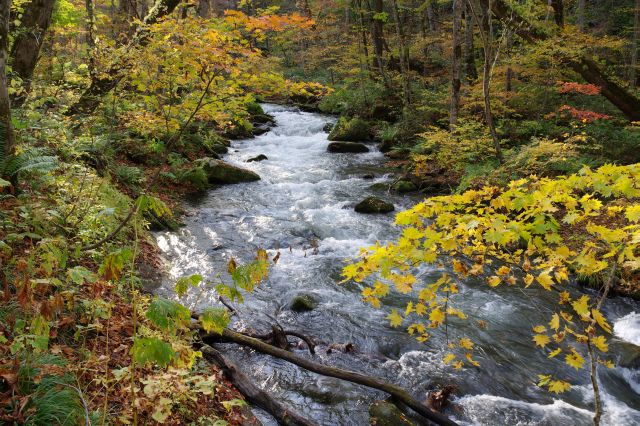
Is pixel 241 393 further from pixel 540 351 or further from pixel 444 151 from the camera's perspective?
pixel 444 151

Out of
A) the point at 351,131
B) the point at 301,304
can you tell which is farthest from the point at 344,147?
the point at 301,304

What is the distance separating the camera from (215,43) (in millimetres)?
5234

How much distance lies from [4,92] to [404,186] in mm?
10607

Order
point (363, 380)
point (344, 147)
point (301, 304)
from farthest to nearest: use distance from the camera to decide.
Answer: point (344, 147) < point (301, 304) < point (363, 380)

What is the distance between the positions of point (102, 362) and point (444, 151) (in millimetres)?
11543

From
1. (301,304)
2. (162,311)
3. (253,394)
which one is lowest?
(301,304)

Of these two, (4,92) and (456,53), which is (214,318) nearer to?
(4,92)

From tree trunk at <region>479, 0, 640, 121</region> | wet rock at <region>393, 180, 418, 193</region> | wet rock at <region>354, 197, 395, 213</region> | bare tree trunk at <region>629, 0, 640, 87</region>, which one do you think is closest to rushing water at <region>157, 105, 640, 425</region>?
wet rock at <region>354, 197, 395, 213</region>

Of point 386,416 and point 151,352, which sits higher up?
point 151,352

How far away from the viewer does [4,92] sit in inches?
164

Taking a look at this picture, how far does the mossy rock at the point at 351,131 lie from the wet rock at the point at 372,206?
7.63m

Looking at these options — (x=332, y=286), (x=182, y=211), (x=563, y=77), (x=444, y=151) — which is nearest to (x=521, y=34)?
(x=563, y=77)

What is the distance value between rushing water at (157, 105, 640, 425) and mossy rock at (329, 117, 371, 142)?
21.9ft

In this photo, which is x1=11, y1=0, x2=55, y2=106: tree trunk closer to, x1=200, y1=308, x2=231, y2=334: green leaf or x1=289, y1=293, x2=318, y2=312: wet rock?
x1=289, y1=293, x2=318, y2=312: wet rock
